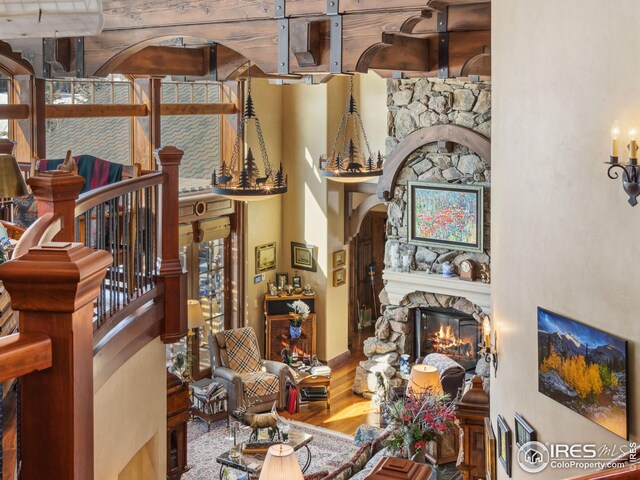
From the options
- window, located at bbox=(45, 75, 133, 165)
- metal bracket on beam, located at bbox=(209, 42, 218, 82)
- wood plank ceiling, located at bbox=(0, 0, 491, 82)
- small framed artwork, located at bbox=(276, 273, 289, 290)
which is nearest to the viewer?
wood plank ceiling, located at bbox=(0, 0, 491, 82)

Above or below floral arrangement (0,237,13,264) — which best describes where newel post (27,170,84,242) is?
above

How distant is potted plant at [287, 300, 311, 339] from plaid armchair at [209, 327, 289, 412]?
2.90 feet

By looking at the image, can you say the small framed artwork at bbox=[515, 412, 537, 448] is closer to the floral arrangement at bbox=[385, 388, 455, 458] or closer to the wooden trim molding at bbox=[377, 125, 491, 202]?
the floral arrangement at bbox=[385, 388, 455, 458]

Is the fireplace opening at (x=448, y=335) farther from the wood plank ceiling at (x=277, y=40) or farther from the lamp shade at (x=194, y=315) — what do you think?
the wood plank ceiling at (x=277, y=40)

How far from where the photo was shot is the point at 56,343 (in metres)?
1.54

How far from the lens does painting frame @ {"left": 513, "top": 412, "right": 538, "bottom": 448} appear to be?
Answer: 5.36 meters

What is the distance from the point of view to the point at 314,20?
4855 millimetres

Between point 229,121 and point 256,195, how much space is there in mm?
3619

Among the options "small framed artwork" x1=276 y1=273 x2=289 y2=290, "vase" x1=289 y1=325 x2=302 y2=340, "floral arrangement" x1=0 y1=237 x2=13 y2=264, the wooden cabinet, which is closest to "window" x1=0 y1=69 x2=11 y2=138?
"floral arrangement" x1=0 y1=237 x2=13 y2=264

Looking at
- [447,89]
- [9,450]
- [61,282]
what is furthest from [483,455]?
[61,282]

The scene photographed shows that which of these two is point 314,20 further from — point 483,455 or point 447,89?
point 447,89

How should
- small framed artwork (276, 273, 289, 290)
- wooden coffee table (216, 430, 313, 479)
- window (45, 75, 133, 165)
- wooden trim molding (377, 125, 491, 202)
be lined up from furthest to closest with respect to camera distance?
1. small framed artwork (276, 273, 289, 290)
2. wooden trim molding (377, 125, 491, 202)
3. window (45, 75, 133, 165)
4. wooden coffee table (216, 430, 313, 479)

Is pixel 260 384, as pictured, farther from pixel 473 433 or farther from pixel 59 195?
pixel 59 195

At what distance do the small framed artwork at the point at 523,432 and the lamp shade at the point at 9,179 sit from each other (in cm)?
355
